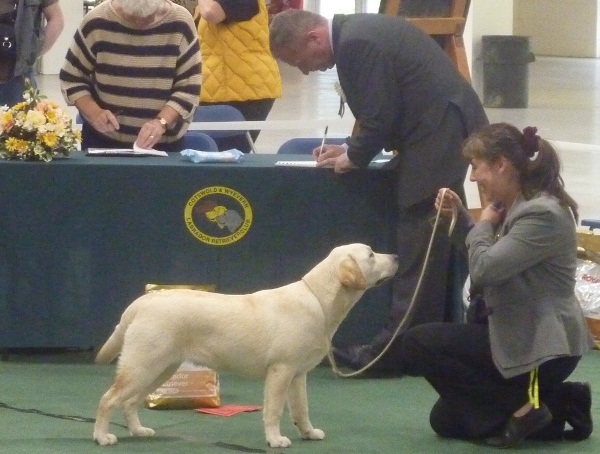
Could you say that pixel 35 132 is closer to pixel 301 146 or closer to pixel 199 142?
pixel 199 142

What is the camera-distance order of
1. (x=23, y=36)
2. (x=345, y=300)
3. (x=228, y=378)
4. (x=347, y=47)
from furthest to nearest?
1. (x=23, y=36)
2. (x=228, y=378)
3. (x=347, y=47)
4. (x=345, y=300)

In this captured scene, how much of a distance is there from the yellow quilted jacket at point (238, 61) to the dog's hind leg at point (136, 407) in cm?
300

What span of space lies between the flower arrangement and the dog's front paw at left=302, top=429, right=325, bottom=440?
172 cm

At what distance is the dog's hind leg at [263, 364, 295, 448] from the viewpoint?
149 inches

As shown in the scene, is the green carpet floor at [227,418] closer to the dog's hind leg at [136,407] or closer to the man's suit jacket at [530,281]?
the dog's hind leg at [136,407]

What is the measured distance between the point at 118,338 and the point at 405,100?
1558 mm

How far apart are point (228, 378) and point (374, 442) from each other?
106cm

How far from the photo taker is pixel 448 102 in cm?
471

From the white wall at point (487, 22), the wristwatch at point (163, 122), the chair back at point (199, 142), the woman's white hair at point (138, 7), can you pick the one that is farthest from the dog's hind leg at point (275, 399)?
the white wall at point (487, 22)

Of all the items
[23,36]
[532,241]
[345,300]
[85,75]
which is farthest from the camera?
[23,36]

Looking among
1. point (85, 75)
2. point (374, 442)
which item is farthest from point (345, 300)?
point (85, 75)

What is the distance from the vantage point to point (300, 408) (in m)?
3.94

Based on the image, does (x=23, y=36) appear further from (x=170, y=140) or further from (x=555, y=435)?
(x=555, y=435)

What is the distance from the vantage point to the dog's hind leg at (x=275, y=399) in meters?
3.79
